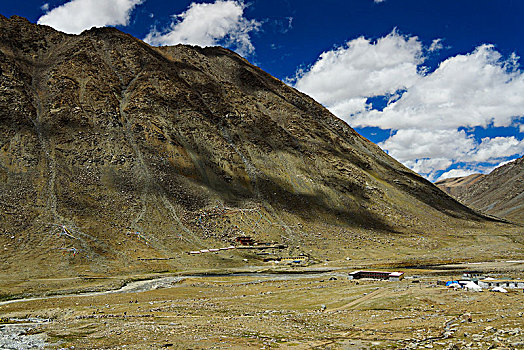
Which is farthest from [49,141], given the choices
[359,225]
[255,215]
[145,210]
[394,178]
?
[394,178]

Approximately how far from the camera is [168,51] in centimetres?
17138

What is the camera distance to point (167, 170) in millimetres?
104688

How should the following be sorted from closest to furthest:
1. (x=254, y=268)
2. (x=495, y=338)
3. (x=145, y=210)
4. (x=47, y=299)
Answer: (x=495, y=338), (x=47, y=299), (x=254, y=268), (x=145, y=210)

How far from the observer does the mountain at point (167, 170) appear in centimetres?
7581

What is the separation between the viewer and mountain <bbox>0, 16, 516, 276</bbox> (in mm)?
75812

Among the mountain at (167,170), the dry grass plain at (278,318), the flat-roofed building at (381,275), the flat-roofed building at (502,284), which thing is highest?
the mountain at (167,170)

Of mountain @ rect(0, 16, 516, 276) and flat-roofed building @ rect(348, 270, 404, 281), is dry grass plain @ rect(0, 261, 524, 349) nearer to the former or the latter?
flat-roofed building @ rect(348, 270, 404, 281)

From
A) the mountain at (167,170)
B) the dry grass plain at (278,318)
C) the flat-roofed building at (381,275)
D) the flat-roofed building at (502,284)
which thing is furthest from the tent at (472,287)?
the mountain at (167,170)

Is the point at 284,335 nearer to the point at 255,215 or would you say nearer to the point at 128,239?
the point at 128,239

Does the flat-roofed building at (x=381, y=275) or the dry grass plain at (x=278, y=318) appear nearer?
the dry grass plain at (x=278, y=318)

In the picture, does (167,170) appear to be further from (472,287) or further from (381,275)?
(472,287)

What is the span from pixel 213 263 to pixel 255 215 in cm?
2835

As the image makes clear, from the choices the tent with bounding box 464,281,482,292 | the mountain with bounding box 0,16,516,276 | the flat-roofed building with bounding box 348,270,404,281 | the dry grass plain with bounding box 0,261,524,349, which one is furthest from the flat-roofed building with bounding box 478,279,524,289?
the mountain with bounding box 0,16,516,276

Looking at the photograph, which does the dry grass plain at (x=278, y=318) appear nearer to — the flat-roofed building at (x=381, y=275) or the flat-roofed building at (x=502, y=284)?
the flat-roofed building at (x=502, y=284)
